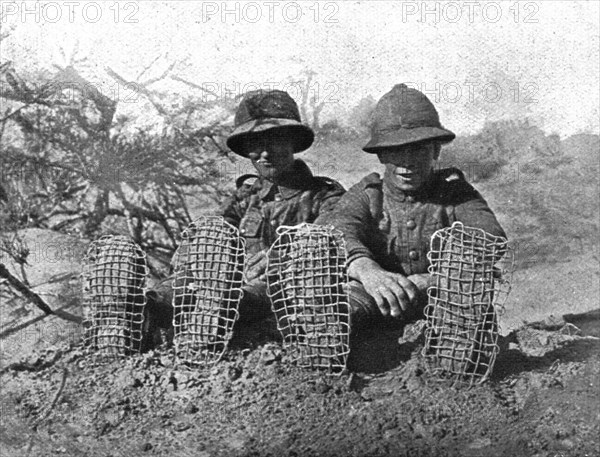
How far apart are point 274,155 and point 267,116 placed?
20cm

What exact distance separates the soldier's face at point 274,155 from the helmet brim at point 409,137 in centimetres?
51

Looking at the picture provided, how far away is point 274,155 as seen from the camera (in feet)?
14.4

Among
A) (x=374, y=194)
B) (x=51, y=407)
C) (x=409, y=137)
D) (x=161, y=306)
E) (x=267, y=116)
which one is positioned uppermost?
(x=267, y=116)

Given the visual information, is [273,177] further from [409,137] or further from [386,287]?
[386,287]

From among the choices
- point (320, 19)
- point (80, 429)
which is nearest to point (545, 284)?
point (320, 19)

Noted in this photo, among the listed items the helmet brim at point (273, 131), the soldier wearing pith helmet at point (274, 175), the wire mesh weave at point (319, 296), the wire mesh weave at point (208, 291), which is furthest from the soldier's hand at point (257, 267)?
the helmet brim at point (273, 131)

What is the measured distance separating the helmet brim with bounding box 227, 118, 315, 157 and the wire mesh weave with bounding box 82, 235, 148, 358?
2.50 feet

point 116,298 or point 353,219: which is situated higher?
point 353,219

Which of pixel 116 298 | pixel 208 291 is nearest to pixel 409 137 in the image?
pixel 208 291

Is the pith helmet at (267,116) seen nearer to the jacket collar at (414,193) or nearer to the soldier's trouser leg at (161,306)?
the jacket collar at (414,193)

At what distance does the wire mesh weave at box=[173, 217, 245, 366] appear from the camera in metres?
3.98

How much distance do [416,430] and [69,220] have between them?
231 centimetres

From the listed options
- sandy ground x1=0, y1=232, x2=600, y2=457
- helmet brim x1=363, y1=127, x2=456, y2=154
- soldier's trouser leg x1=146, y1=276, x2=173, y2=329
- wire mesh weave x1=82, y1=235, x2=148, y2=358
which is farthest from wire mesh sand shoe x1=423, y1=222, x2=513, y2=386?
wire mesh weave x1=82, y1=235, x2=148, y2=358

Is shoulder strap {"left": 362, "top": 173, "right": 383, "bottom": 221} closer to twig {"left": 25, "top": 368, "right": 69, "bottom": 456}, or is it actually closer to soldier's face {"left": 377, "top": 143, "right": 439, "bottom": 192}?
soldier's face {"left": 377, "top": 143, "right": 439, "bottom": 192}
